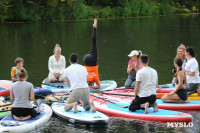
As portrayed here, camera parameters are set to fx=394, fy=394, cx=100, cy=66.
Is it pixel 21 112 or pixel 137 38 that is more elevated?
pixel 137 38

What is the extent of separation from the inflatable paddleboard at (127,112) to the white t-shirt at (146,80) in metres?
0.56

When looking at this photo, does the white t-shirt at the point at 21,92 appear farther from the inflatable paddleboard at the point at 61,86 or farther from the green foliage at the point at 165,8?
the green foliage at the point at 165,8

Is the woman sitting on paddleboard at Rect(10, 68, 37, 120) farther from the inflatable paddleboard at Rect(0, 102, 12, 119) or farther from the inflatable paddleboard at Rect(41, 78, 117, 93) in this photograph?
the inflatable paddleboard at Rect(41, 78, 117, 93)

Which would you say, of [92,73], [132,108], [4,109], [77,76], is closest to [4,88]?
[4,109]

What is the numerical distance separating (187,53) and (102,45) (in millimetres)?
14856

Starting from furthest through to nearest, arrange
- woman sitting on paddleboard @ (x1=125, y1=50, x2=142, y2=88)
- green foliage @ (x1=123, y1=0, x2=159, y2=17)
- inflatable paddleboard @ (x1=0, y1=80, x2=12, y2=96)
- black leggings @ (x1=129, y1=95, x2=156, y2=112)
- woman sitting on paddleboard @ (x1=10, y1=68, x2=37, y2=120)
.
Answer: green foliage @ (x1=123, y1=0, x2=159, y2=17), inflatable paddleboard @ (x1=0, y1=80, x2=12, y2=96), woman sitting on paddleboard @ (x1=125, y1=50, x2=142, y2=88), black leggings @ (x1=129, y1=95, x2=156, y2=112), woman sitting on paddleboard @ (x1=10, y1=68, x2=37, y2=120)

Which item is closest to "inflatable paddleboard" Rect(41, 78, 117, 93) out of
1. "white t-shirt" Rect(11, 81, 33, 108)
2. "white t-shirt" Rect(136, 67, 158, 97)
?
"white t-shirt" Rect(136, 67, 158, 97)

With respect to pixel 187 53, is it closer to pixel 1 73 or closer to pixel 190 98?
pixel 190 98

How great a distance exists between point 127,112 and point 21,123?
2.72 m

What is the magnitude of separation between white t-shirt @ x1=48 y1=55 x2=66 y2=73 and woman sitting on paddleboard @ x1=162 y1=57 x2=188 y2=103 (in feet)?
13.4

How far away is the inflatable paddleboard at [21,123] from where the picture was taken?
342 inches

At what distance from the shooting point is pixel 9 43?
2700cm

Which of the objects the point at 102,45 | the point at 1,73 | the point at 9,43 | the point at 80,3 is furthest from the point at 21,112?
the point at 80,3

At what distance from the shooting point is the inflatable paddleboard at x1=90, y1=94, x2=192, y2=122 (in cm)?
956
